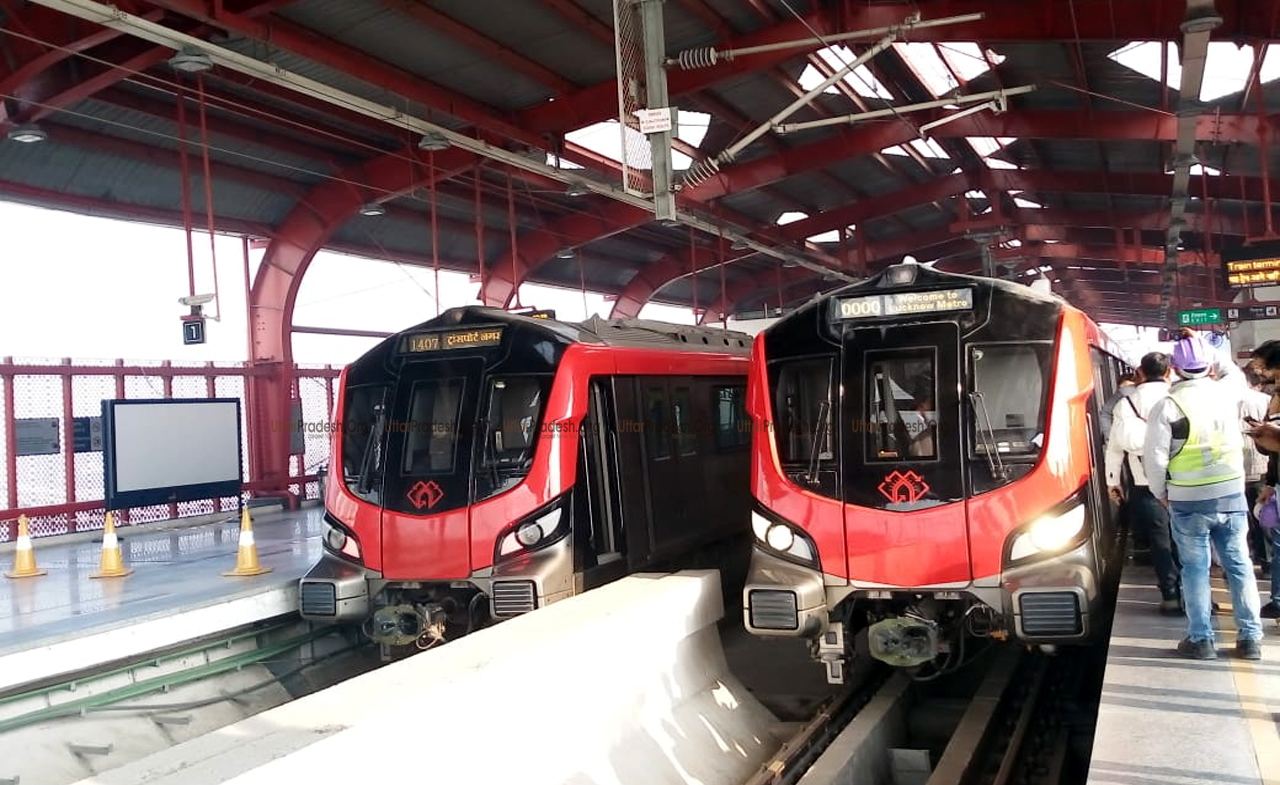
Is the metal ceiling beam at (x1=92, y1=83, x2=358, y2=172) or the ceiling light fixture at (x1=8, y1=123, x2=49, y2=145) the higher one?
the metal ceiling beam at (x1=92, y1=83, x2=358, y2=172)

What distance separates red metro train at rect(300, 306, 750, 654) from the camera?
8.35 m

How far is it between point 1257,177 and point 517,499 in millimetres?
18252

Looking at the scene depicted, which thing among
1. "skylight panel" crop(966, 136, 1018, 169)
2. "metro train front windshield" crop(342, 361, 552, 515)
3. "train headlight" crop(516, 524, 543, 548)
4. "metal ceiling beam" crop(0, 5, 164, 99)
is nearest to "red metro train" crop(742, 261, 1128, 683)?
"train headlight" crop(516, 524, 543, 548)

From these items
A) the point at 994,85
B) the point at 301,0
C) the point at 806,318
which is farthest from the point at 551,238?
the point at 806,318

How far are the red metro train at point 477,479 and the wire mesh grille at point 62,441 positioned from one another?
21.1 feet

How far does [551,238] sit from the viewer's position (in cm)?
2212

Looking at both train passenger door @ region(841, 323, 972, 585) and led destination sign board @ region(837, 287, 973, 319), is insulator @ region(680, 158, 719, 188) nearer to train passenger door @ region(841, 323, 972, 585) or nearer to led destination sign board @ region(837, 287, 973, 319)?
led destination sign board @ region(837, 287, 973, 319)

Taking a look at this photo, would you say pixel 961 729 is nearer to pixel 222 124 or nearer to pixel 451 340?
pixel 451 340

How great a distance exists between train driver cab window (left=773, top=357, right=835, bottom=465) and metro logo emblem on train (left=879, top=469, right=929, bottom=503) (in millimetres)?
416

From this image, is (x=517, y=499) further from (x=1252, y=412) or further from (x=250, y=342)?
(x=250, y=342)

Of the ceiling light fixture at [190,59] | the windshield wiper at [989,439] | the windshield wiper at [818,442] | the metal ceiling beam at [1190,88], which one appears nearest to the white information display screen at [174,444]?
the ceiling light fixture at [190,59]

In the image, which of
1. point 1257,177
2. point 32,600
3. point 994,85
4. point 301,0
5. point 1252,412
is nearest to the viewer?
point 1252,412

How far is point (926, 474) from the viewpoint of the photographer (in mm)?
7094

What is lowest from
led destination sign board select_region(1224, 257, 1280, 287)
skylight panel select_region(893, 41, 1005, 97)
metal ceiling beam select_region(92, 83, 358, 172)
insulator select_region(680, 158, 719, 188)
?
led destination sign board select_region(1224, 257, 1280, 287)
